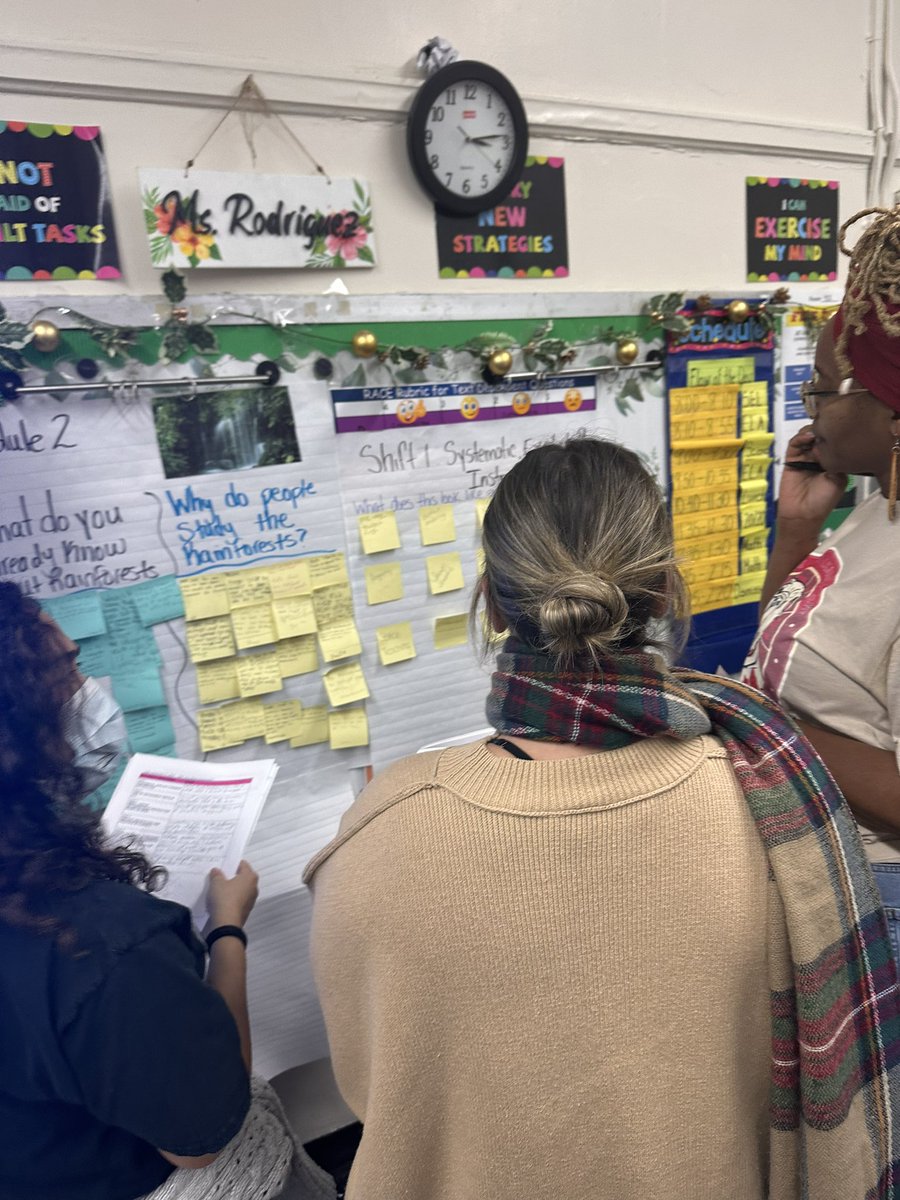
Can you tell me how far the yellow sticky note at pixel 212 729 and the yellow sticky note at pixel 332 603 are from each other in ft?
0.73

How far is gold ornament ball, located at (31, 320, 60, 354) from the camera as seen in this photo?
0.93m

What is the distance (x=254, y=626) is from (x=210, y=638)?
0.07 metres

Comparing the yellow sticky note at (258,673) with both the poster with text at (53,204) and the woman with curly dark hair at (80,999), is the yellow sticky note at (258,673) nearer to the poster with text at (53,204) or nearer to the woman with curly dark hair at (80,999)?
the woman with curly dark hair at (80,999)

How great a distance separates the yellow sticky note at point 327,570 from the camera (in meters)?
1.18

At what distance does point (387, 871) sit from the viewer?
595 millimetres

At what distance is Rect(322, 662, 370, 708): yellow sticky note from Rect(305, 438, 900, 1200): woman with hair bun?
0.56 meters

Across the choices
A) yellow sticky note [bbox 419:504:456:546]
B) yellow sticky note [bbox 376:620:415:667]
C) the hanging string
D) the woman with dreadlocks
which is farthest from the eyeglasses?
the hanging string

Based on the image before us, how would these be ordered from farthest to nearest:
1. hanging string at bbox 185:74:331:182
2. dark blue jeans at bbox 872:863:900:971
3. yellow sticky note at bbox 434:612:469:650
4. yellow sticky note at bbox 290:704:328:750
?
yellow sticky note at bbox 434:612:469:650
yellow sticky note at bbox 290:704:328:750
hanging string at bbox 185:74:331:182
dark blue jeans at bbox 872:863:900:971

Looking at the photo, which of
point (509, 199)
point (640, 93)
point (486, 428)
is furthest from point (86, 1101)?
point (640, 93)

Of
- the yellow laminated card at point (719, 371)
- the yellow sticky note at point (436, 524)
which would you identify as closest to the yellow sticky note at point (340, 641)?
the yellow sticky note at point (436, 524)

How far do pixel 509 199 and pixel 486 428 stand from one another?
0.39 metres

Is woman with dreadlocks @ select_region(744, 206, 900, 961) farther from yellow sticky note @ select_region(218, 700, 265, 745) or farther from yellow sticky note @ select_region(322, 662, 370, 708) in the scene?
yellow sticky note @ select_region(218, 700, 265, 745)

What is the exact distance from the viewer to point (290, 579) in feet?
3.81

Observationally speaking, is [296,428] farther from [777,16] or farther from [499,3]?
[777,16]
